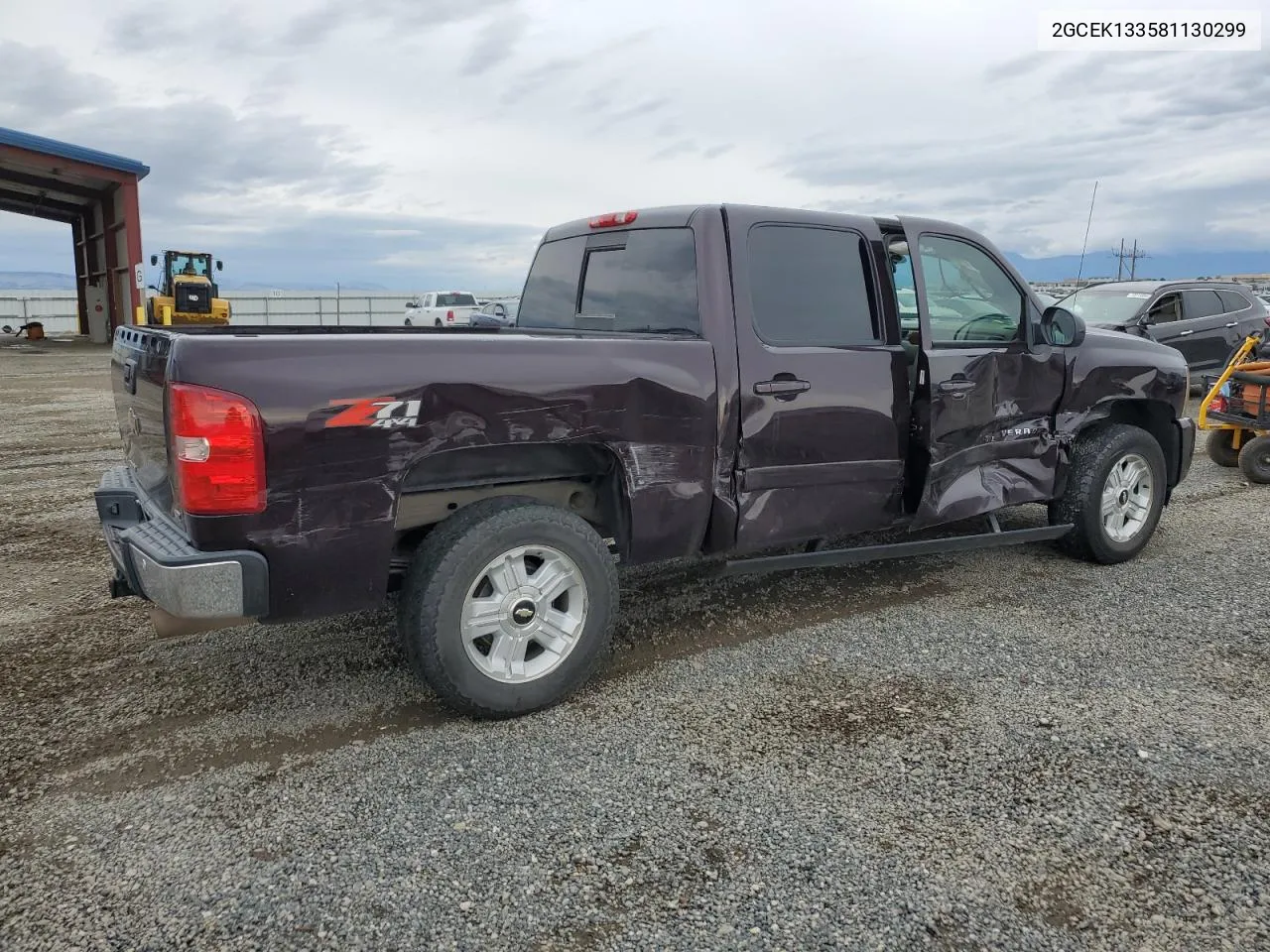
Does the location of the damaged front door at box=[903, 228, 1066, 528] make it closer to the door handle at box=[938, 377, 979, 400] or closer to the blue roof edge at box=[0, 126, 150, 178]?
the door handle at box=[938, 377, 979, 400]

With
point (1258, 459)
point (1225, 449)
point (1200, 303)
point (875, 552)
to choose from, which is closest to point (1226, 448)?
point (1225, 449)

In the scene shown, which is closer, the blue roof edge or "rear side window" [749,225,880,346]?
"rear side window" [749,225,880,346]

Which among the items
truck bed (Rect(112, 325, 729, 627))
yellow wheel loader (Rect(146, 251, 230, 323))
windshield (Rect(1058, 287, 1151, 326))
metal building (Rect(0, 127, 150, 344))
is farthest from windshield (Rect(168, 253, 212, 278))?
truck bed (Rect(112, 325, 729, 627))

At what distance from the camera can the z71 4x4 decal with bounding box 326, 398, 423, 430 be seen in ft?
9.82

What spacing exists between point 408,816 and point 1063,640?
315 centimetres

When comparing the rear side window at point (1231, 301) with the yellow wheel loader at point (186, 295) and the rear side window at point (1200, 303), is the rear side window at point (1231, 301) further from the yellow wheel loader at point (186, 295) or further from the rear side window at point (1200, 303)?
the yellow wheel loader at point (186, 295)

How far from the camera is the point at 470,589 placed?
3287mm

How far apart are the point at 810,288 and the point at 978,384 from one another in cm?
112

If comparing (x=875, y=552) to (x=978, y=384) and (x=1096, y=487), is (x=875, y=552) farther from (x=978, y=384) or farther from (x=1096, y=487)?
(x=1096, y=487)

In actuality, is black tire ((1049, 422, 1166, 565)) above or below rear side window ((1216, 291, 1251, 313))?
below

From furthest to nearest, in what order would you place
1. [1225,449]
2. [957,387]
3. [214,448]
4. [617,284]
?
[1225,449]
[957,387]
[617,284]
[214,448]

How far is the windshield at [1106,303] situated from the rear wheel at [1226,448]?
3008mm

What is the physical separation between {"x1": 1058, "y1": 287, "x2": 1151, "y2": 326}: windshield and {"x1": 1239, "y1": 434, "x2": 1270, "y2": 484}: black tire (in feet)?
13.0

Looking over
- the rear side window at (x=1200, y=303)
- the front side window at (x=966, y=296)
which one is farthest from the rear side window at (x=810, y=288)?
the rear side window at (x=1200, y=303)
